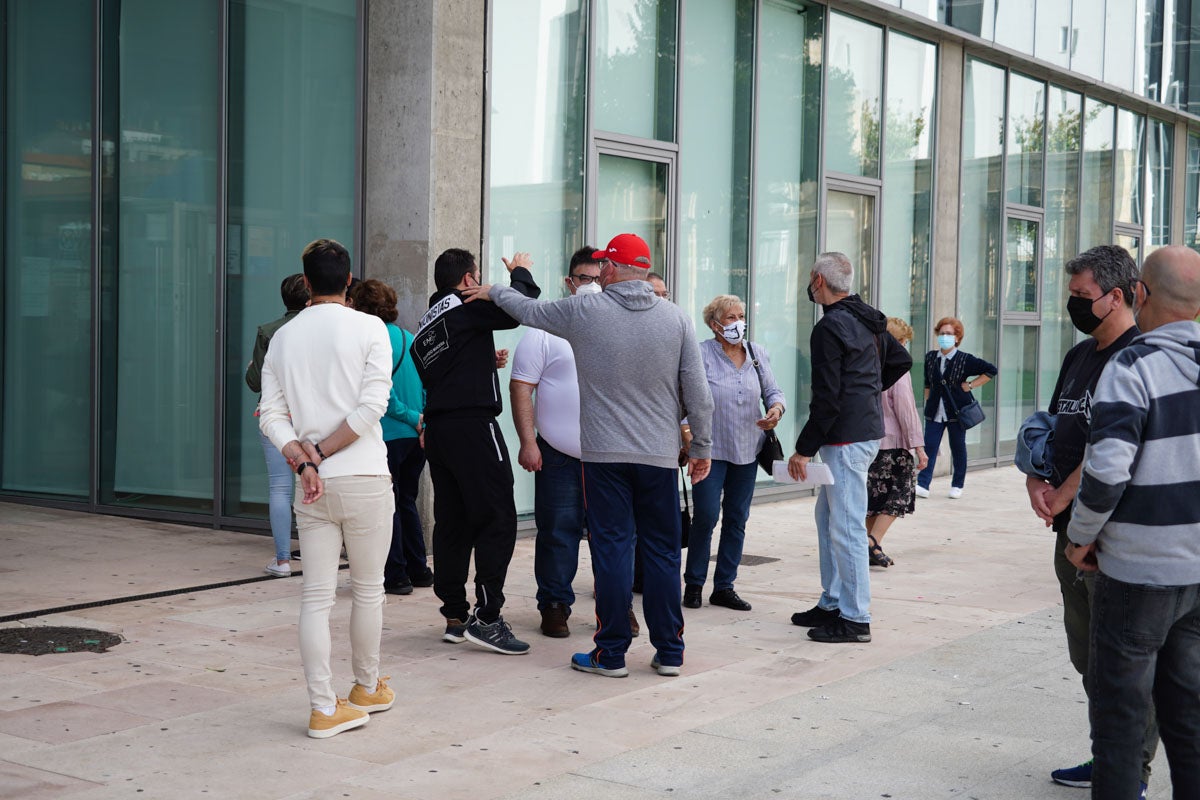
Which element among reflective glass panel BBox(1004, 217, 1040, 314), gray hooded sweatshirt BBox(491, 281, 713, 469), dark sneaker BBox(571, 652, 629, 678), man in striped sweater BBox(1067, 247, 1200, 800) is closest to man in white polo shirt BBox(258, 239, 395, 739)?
gray hooded sweatshirt BBox(491, 281, 713, 469)

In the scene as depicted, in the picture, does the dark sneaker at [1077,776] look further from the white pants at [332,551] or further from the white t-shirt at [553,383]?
the white t-shirt at [553,383]

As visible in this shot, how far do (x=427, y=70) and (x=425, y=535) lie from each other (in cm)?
317

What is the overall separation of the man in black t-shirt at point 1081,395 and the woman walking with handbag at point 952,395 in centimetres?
893

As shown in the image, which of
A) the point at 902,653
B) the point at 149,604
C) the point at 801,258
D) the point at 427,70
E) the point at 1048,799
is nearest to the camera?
the point at 1048,799

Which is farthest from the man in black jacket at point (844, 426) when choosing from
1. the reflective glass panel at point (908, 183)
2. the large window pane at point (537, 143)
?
the reflective glass panel at point (908, 183)

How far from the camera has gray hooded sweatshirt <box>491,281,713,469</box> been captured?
6223 millimetres

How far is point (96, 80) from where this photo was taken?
1116cm

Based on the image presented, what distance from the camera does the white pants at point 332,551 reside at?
5219 millimetres

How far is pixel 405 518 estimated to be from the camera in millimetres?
8250

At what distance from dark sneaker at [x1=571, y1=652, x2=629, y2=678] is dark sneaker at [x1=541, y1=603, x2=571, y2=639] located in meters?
0.60

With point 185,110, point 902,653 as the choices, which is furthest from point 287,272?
point 902,653

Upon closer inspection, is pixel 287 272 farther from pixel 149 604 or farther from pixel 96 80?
pixel 149 604

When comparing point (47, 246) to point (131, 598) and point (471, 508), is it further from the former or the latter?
point (471, 508)

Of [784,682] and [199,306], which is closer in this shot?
[784,682]
